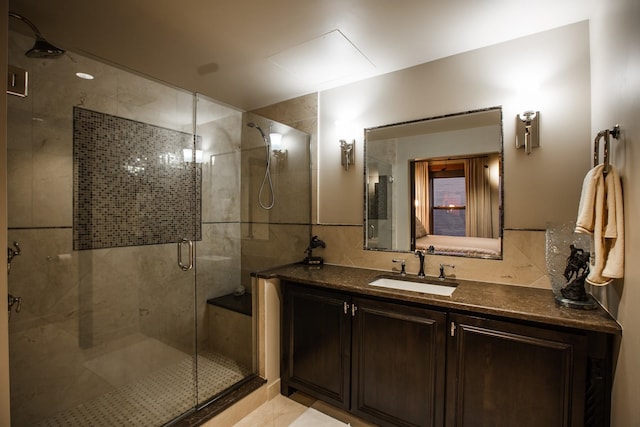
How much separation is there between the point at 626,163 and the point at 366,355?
161cm

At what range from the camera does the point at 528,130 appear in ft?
6.16

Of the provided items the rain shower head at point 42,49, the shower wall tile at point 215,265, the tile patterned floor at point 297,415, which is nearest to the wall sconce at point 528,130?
the tile patterned floor at point 297,415

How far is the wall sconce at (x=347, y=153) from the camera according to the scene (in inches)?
103

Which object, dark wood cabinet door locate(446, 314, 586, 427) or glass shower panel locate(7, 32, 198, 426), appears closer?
Result: dark wood cabinet door locate(446, 314, 586, 427)

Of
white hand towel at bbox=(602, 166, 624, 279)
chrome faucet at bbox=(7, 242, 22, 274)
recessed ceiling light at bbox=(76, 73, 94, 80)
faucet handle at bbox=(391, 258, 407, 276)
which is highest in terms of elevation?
recessed ceiling light at bbox=(76, 73, 94, 80)

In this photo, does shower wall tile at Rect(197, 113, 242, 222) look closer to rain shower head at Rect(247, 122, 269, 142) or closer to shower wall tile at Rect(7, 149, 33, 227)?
rain shower head at Rect(247, 122, 269, 142)

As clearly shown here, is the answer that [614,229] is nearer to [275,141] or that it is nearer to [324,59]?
[324,59]

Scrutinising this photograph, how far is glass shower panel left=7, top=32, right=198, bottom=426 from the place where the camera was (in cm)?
180

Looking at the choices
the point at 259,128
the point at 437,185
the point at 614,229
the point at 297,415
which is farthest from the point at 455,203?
the point at 297,415

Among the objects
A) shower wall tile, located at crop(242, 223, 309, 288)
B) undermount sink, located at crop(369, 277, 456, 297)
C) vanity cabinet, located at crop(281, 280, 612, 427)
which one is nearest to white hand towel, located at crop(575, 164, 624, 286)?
vanity cabinet, located at crop(281, 280, 612, 427)

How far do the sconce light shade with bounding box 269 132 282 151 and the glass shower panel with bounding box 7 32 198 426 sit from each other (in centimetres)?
66

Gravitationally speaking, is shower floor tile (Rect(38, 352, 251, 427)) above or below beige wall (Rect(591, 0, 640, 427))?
below

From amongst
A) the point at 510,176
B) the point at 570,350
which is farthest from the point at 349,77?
the point at 570,350

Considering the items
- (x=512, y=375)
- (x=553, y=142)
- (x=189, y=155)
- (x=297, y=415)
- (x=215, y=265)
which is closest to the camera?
(x=512, y=375)
